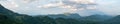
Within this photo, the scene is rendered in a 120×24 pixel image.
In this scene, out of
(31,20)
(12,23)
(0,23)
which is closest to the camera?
(0,23)

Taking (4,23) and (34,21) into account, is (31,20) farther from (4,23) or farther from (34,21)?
(4,23)

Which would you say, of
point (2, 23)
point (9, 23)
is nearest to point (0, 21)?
point (2, 23)

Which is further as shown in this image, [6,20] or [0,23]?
[6,20]

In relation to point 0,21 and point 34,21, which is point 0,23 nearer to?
point 0,21

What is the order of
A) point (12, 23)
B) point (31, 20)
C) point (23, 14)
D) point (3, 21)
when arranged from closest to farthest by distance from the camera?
point (3, 21), point (12, 23), point (23, 14), point (31, 20)

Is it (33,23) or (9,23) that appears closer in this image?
(9,23)

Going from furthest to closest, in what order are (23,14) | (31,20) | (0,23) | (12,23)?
1. (31,20)
2. (23,14)
3. (12,23)
4. (0,23)

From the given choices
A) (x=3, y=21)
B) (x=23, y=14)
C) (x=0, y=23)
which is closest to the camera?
(x=0, y=23)

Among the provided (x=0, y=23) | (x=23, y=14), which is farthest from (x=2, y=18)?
(x=23, y=14)
